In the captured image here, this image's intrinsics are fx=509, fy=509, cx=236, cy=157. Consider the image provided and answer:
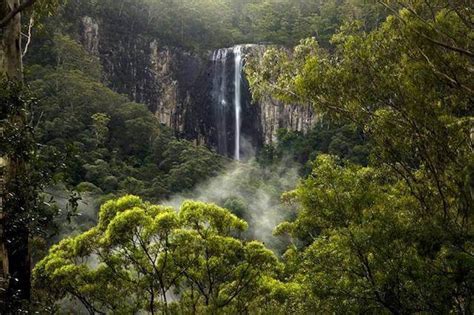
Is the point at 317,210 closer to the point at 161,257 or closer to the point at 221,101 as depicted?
the point at 161,257

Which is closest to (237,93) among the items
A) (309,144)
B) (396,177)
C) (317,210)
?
(309,144)

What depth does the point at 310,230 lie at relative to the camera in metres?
8.26

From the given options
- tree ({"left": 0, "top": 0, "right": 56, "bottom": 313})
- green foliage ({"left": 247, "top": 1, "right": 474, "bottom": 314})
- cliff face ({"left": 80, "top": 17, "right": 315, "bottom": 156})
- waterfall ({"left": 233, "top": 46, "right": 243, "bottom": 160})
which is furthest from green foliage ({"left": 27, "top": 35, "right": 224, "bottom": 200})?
tree ({"left": 0, "top": 0, "right": 56, "bottom": 313})

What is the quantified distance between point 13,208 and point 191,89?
145 ft

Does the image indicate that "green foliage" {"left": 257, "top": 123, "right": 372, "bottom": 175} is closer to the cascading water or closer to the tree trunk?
the cascading water

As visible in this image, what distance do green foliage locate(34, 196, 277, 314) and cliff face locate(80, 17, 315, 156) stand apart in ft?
107

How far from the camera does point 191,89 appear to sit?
48.5 m

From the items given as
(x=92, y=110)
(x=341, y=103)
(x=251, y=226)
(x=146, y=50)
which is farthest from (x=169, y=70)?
(x=341, y=103)

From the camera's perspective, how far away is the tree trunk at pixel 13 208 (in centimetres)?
470

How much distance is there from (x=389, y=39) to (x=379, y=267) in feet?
12.7

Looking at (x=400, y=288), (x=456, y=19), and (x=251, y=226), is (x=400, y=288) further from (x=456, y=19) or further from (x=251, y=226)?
(x=251, y=226)

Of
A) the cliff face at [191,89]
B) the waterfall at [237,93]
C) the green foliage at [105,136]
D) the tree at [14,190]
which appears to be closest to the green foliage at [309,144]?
the waterfall at [237,93]

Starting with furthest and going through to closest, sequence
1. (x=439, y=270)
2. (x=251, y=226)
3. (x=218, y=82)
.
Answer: (x=218, y=82) → (x=251, y=226) → (x=439, y=270)

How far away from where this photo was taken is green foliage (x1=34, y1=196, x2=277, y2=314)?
1146cm
